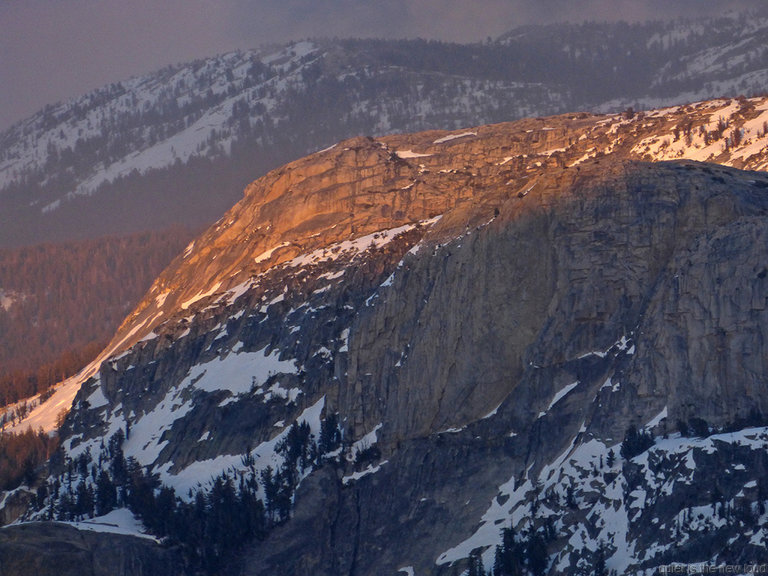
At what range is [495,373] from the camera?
10544 cm

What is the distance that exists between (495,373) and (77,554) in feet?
89.4

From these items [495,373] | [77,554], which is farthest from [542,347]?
[77,554]

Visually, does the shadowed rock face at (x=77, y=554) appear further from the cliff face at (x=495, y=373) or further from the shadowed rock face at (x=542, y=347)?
the shadowed rock face at (x=542, y=347)

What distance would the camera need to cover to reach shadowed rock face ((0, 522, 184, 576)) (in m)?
105

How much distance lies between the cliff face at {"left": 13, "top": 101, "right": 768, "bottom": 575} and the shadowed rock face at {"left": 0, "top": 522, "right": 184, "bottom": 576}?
228 inches

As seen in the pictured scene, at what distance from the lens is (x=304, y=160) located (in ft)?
487

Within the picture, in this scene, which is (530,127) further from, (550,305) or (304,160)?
(550,305)

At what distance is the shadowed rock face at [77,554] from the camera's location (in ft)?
344

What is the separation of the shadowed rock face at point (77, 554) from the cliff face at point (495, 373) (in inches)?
228

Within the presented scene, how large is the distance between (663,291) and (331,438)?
76.5 ft

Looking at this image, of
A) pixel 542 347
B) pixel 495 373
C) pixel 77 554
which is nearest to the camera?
pixel 542 347

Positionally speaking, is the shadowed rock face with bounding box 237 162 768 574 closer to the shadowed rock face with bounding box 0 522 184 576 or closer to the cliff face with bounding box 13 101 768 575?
the cliff face with bounding box 13 101 768 575

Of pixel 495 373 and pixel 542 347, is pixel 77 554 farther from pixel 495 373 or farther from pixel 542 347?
pixel 542 347

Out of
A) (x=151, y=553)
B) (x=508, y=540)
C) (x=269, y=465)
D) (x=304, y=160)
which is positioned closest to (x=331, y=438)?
(x=269, y=465)
